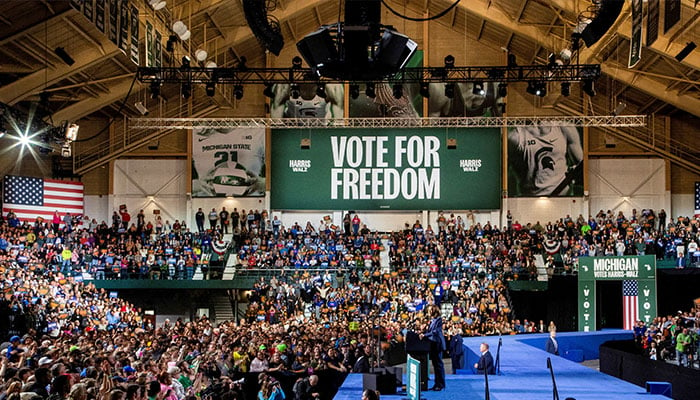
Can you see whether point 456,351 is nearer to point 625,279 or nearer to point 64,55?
point 625,279

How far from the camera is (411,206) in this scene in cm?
3847

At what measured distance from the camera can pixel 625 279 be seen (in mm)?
27688

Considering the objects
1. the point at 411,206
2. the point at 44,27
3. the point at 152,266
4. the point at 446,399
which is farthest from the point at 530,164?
the point at 446,399

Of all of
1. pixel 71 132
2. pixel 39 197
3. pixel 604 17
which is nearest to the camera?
pixel 604 17

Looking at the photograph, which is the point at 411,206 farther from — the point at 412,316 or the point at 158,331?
the point at 158,331

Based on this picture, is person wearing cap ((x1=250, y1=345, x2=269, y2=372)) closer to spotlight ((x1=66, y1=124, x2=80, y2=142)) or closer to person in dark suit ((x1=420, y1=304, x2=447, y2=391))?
person in dark suit ((x1=420, y1=304, x2=447, y2=391))

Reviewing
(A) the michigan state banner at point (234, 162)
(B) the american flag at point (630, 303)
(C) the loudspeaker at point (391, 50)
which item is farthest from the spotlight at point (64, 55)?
(B) the american flag at point (630, 303)

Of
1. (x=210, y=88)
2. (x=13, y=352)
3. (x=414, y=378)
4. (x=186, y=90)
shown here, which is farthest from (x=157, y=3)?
(x=414, y=378)

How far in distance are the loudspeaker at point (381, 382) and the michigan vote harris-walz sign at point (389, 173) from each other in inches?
1019

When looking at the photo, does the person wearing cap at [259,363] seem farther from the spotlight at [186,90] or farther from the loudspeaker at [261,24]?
the spotlight at [186,90]

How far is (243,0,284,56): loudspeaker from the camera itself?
20.9 m

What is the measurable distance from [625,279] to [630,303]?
1.02m

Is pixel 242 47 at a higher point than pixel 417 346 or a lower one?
higher

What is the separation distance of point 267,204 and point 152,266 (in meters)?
7.36
